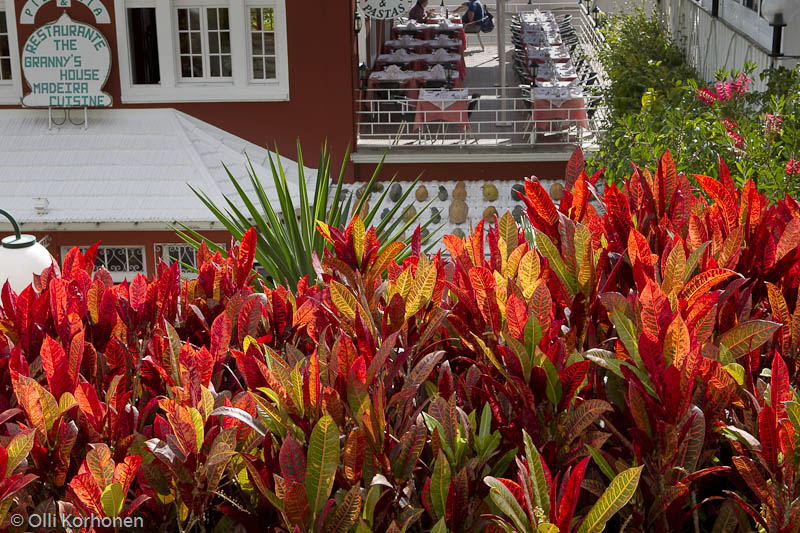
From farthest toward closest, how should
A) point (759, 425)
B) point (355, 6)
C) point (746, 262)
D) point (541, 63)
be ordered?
point (541, 63) → point (355, 6) → point (746, 262) → point (759, 425)

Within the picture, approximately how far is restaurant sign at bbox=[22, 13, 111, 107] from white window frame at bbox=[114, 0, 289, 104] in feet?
0.81

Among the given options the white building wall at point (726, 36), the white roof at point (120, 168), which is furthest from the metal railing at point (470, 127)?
the white building wall at point (726, 36)

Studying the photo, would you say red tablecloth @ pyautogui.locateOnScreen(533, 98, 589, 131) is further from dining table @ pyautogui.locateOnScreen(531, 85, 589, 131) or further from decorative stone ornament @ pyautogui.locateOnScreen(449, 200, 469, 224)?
decorative stone ornament @ pyautogui.locateOnScreen(449, 200, 469, 224)

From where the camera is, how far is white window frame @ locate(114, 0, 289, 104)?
34.2ft

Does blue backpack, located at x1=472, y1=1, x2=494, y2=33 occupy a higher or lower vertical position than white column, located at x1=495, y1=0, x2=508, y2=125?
higher

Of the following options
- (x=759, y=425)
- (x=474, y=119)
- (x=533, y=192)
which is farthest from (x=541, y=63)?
(x=759, y=425)

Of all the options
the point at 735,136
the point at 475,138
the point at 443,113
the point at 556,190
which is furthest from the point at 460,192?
the point at 735,136

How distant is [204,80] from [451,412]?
9.87 metres

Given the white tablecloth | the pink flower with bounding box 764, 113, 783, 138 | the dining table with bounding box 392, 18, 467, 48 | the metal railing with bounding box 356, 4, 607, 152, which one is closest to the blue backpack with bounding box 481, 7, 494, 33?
the dining table with bounding box 392, 18, 467, 48

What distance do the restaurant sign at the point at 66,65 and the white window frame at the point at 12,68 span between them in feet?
0.77

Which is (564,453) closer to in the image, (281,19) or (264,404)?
(264,404)

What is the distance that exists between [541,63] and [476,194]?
3555 mm

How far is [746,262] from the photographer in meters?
2.01

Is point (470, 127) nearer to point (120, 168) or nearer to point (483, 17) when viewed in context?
point (120, 168)
